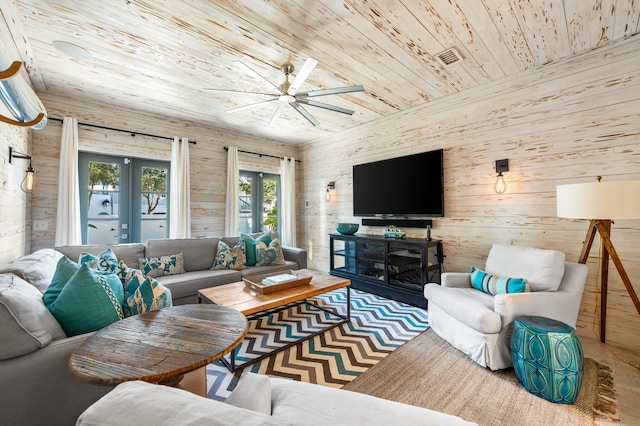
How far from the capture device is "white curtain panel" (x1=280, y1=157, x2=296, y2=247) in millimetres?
5492

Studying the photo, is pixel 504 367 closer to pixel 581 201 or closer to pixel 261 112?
pixel 581 201

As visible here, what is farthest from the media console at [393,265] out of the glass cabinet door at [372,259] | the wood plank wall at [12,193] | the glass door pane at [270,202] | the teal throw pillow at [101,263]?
the wood plank wall at [12,193]

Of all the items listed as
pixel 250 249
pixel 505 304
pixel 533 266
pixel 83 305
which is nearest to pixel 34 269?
pixel 83 305

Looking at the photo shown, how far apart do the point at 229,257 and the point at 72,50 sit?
260 centimetres

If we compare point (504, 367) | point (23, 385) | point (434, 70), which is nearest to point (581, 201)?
A: point (504, 367)

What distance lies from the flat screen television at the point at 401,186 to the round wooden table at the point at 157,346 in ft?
9.78

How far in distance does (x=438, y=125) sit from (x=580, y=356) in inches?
112

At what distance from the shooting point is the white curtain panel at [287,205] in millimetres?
5492

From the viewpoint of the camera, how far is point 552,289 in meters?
2.19

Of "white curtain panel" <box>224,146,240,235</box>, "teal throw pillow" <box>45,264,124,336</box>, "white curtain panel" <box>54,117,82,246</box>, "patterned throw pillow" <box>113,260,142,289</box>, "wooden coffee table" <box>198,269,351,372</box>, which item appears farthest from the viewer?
"white curtain panel" <box>224,146,240,235</box>

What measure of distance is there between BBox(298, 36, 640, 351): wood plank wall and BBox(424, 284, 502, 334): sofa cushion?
1.00 meters

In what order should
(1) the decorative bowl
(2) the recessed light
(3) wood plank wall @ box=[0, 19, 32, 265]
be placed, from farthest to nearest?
(1) the decorative bowl
(2) the recessed light
(3) wood plank wall @ box=[0, 19, 32, 265]

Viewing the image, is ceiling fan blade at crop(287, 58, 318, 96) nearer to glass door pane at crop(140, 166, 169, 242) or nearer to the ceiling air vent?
the ceiling air vent

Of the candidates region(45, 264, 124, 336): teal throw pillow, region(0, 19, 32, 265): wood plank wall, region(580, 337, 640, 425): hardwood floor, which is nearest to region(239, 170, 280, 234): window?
region(0, 19, 32, 265): wood plank wall
